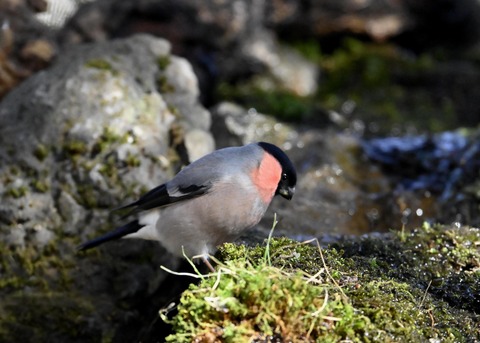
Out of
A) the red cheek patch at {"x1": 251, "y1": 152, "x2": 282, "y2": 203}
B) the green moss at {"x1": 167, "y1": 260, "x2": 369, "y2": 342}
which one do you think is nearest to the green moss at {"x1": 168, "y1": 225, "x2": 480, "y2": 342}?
the green moss at {"x1": 167, "y1": 260, "x2": 369, "y2": 342}

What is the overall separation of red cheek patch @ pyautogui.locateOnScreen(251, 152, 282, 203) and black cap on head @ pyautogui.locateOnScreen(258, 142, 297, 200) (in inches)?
1.2

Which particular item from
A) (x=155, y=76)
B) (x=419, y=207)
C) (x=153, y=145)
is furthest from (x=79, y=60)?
(x=419, y=207)

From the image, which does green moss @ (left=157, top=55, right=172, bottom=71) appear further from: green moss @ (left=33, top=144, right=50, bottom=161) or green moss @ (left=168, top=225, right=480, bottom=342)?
green moss @ (left=168, top=225, right=480, bottom=342)

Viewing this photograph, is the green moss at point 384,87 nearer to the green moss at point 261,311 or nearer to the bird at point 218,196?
the bird at point 218,196

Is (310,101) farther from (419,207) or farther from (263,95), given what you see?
(419,207)

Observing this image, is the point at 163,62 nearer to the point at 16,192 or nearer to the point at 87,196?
the point at 87,196

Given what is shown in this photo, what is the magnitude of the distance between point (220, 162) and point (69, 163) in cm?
154

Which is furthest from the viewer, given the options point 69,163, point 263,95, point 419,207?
point 263,95

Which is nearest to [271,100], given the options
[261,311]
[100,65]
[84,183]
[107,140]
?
[100,65]

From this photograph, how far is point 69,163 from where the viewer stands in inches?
230

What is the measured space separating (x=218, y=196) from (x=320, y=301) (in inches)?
66.9

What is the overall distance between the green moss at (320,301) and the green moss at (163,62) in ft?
10.1

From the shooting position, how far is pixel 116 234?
533 cm

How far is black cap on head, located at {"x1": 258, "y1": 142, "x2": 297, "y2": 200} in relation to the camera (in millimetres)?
4973
